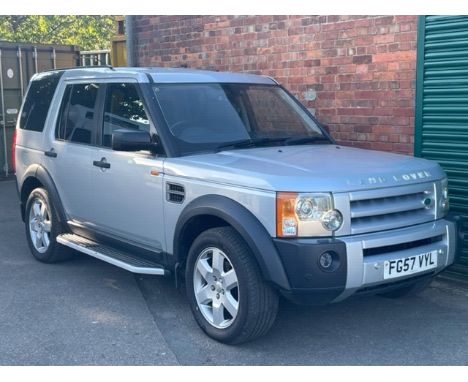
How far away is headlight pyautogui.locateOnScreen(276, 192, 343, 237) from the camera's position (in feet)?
13.1

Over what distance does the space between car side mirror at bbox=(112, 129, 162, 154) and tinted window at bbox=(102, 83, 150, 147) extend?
0.17 m

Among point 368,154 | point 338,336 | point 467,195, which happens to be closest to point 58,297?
point 338,336

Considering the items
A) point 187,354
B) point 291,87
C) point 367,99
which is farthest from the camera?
point 291,87

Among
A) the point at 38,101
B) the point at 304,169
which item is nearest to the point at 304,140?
the point at 304,169

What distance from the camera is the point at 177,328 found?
4.82m

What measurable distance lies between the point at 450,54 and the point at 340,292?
3.03 meters

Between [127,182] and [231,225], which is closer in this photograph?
[231,225]

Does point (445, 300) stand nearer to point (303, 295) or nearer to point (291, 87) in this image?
point (303, 295)

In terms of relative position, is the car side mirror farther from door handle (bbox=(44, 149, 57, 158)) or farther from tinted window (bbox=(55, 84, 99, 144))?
door handle (bbox=(44, 149, 57, 158))

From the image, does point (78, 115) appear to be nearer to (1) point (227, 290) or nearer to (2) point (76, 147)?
(2) point (76, 147)

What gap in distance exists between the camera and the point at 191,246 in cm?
466

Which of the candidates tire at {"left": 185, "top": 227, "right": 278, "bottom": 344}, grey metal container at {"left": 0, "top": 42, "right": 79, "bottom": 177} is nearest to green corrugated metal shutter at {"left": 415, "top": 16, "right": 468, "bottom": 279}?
tire at {"left": 185, "top": 227, "right": 278, "bottom": 344}

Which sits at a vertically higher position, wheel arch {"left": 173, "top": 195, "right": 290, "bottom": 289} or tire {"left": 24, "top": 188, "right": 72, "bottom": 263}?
wheel arch {"left": 173, "top": 195, "right": 290, "bottom": 289}

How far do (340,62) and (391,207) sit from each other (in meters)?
3.15
